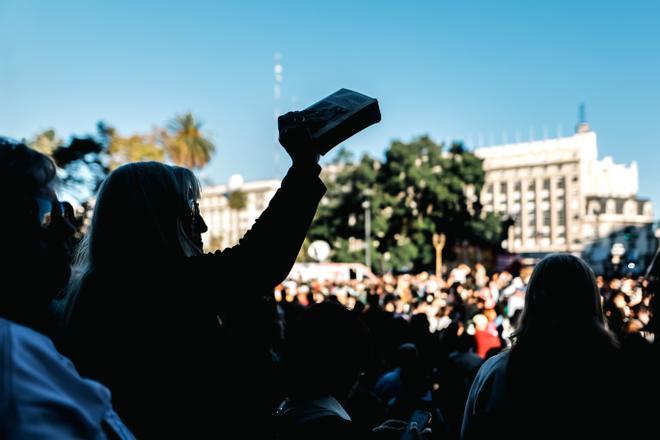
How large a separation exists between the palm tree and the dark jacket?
62.4 meters

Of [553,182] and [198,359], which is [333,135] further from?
[553,182]

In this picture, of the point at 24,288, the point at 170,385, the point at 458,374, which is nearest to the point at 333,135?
the point at 170,385

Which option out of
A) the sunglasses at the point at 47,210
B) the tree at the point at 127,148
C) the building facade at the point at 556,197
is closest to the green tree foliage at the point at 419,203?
the tree at the point at 127,148

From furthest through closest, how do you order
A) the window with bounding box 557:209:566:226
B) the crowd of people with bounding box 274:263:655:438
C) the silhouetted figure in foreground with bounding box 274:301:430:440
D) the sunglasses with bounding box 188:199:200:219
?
the window with bounding box 557:209:566:226, the crowd of people with bounding box 274:263:655:438, the silhouetted figure in foreground with bounding box 274:301:430:440, the sunglasses with bounding box 188:199:200:219

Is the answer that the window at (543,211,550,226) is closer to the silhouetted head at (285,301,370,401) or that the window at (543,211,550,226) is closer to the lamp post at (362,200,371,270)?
the lamp post at (362,200,371,270)

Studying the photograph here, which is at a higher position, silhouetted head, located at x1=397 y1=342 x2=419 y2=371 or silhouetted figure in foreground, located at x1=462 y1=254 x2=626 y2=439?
silhouetted figure in foreground, located at x1=462 y1=254 x2=626 y2=439

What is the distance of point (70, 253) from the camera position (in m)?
1.31

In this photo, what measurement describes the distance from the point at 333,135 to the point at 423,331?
20.8ft

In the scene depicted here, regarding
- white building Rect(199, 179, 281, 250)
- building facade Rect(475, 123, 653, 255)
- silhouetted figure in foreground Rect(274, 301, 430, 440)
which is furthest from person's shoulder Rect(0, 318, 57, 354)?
white building Rect(199, 179, 281, 250)

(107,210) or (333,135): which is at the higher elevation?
(333,135)

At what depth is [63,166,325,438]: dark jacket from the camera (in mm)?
1850

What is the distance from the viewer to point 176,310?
188 cm

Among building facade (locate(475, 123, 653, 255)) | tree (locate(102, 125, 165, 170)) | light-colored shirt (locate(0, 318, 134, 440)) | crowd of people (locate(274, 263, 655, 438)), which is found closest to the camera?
light-colored shirt (locate(0, 318, 134, 440))

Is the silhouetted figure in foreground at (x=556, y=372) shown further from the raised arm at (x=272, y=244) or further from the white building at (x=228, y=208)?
the white building at (x=228, y=208)
